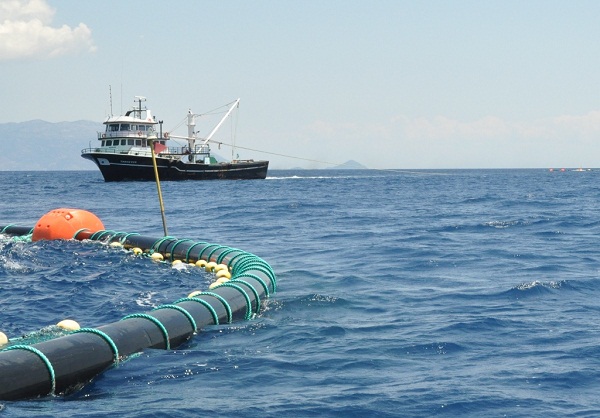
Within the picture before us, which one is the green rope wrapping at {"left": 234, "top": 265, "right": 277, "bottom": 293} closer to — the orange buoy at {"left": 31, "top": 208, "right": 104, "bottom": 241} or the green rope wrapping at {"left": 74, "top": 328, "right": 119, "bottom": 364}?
the green rope wrapping at {"left": 74, "top": 328, "right": 119, "bottom": 364}

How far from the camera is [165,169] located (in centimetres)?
8325

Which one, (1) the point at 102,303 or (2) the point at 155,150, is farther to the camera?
(2) the point at 155,150

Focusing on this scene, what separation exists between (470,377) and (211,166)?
7975 cm

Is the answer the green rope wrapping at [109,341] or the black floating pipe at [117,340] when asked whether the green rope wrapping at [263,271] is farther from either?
the green rope wrapping at [109,341]

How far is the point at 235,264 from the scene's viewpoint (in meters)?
18.6

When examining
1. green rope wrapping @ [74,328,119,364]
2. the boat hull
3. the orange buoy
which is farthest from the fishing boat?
green rope wrapping @ [74,328,119,364]

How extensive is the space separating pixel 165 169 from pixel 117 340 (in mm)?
74097

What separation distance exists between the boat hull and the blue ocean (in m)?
52.7

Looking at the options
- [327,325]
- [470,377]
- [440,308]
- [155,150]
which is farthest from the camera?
[155,150]

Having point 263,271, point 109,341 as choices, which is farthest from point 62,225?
point 109,341

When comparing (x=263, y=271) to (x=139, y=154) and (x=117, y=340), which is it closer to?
(x=117, y=340)

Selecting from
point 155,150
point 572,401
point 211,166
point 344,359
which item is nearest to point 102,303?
point 344,359

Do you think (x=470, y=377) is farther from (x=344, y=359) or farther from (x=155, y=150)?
(x=155, y=150)

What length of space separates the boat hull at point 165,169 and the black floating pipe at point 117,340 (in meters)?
63.9
